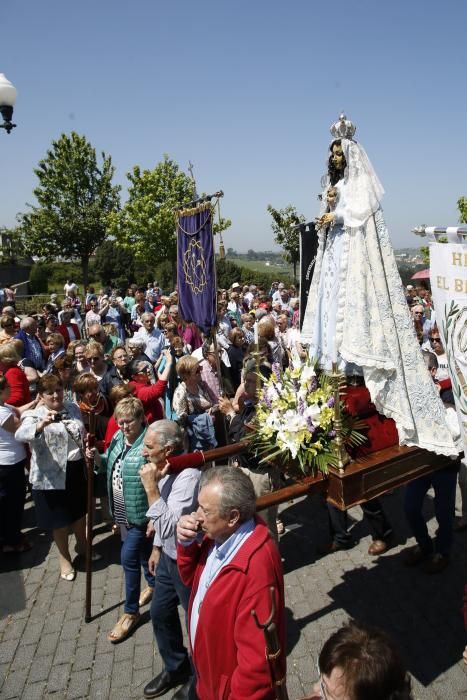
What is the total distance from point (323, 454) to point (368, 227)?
165cm

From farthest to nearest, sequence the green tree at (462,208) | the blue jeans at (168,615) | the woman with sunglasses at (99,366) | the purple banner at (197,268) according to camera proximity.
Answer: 1. the green tree at (462,208)
2. the woman with sunglasses at (99,366)
3. the purple banner at (197,268)
4. the blue jeans at (168,615)

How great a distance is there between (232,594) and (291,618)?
2.37 m

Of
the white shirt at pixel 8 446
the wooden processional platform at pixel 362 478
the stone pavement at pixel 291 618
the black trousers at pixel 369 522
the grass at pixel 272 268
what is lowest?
the stone pavement at pixel 291 618

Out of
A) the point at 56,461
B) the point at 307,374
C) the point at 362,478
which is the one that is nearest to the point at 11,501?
the point at 56,461

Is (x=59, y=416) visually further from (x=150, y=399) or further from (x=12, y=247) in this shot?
(x=12, y=247)

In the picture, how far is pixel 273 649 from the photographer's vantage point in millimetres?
1905

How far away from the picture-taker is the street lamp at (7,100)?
789 centimetres

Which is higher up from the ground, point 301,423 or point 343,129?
point 343,129

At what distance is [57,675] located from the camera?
12.3 ft

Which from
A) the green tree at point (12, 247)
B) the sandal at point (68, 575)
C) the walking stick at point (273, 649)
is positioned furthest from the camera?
the green tree at point (12, 247)

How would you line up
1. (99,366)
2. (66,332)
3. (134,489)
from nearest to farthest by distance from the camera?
(134,489), (99,366), (66,332)

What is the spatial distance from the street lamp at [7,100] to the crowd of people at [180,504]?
3.27m

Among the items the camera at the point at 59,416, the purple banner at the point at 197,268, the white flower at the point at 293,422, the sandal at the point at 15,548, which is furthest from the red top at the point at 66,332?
the white flower at the point at 293,422

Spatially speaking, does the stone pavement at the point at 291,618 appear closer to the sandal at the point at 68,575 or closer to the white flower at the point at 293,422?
the sandal at the point at 68,575
